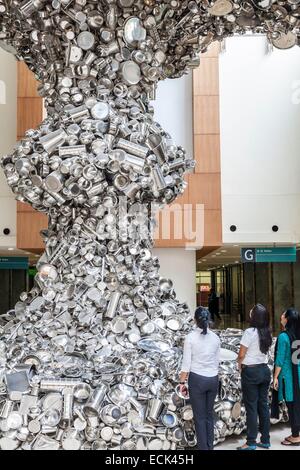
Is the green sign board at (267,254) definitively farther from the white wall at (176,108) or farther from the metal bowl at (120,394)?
the metal bowl at (120,394)

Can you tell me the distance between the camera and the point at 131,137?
6180 millimetres

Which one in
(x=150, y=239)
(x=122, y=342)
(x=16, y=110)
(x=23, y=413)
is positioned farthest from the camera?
(x=16, y=110)

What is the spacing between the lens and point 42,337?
5.88 meters

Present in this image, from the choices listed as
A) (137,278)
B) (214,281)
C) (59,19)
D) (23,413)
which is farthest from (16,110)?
(214,281)

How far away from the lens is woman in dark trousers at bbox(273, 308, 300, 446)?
502 centimetres

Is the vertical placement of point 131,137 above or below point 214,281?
above

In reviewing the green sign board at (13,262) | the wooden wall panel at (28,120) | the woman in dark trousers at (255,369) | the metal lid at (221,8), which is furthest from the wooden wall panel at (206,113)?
the woman in dark trousers at (255,369)

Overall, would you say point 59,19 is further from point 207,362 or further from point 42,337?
point 207,362

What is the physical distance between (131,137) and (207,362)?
114 inches

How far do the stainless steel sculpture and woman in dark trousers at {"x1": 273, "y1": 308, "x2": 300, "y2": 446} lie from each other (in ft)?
1.56

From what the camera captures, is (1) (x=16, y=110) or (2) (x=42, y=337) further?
(1) (x=16, y=110)

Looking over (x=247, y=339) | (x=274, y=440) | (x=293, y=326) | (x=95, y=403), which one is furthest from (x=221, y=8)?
(x=274, y=440)

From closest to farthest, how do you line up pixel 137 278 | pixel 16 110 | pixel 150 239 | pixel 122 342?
pixel 122 342 → pixel 137 278 → pixel 150 239 → pixel 16 110

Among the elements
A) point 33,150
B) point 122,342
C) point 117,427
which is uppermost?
point 33,150
